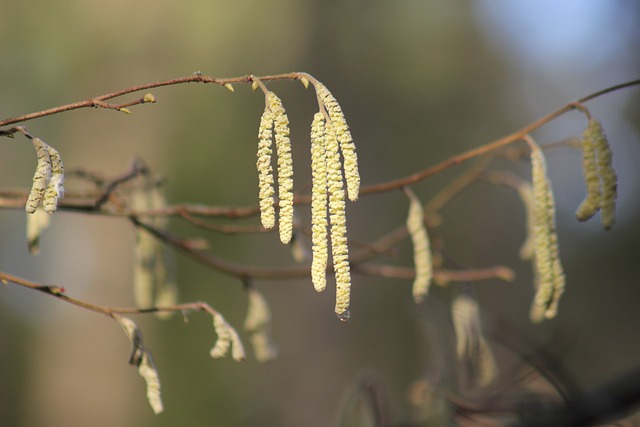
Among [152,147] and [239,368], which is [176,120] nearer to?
[152,147]

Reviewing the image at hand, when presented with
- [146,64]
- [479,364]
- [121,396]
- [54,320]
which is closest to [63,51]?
[146,64]

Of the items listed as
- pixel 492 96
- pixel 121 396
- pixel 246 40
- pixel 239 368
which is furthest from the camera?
pixel 492 96

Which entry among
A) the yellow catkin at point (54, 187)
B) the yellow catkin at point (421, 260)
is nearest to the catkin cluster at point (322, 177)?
the yellow catkin at point (54, 187)

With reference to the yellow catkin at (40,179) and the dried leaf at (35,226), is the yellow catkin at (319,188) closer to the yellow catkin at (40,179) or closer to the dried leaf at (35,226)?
the yellow catkin at (40,179)

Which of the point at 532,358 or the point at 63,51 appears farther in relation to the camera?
the point at 63,51

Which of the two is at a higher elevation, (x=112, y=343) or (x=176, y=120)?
(x=176, y=120)

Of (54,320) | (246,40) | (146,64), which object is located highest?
(246,40)
